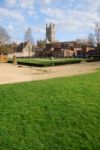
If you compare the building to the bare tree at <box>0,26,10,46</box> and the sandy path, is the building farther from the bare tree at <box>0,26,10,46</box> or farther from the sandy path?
the sandy path

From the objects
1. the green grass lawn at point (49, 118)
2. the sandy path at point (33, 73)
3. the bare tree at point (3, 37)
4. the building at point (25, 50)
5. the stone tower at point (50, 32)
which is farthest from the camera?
the stone tower at point (50, 32)

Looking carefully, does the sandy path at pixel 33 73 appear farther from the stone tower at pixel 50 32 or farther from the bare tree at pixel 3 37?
the stone tower at pixel 50 32

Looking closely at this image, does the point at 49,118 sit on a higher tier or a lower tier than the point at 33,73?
lower

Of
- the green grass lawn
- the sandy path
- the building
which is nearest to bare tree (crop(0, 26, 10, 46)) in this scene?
the building

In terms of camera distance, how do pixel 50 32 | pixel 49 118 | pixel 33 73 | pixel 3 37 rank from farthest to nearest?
1. pixel 50 32
2. pixel 3 37
3. pixel 33 73
4. pixel 49 118

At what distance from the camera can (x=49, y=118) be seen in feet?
26.8

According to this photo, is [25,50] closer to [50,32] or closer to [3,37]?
[3,37]

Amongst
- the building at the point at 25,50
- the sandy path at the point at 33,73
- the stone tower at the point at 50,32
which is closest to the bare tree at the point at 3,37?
the building at the point at 25,50

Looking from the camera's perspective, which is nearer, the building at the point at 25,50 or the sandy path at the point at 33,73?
the sandy path at the point at 33,73

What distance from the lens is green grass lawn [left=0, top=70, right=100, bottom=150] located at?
7.01 meters

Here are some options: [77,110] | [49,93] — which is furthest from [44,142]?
[49,93]

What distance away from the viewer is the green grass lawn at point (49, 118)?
7.01m

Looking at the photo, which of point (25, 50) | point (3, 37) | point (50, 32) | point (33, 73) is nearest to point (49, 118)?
point (33, 73)

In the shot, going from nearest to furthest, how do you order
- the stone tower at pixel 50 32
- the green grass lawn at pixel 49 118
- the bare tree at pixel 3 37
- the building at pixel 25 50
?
1. the green grass lawn at pixel 49 118
2. the bare tree at pixel 3 37
3. the building at pixel 25 50
4. the stone tower at pixel 50 32
